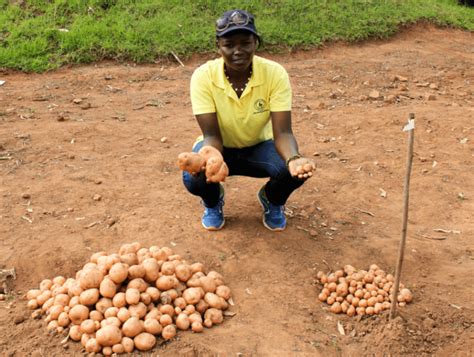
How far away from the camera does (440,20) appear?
37.5ft

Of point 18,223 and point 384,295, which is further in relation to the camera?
point 18,223

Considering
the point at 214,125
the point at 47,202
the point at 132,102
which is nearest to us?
the point at 214,125

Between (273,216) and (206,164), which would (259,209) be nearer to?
(273,216)

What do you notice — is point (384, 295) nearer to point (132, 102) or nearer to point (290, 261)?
point (290, 261)

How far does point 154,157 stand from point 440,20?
28.1ft

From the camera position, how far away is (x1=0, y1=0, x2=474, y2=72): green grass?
8391mm

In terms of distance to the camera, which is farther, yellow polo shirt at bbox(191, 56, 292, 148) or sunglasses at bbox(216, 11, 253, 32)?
yellow polo shirt at bbox(191, 56, 292, 148)

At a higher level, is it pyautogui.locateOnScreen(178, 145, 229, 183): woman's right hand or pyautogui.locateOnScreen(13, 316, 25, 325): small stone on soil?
pyautogui.locateOnScreen(178, 145, 229, 183): woman's right hand

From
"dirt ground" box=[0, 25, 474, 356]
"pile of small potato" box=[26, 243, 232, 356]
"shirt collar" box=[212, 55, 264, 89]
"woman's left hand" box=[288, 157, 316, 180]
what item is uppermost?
"shirt collar" box=[212, 55, 264, 89]

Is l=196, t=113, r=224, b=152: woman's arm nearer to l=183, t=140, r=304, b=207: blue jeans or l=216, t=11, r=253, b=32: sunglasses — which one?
l=183, t=140, r=304, b=207: blue jeans

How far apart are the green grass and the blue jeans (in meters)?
5.21

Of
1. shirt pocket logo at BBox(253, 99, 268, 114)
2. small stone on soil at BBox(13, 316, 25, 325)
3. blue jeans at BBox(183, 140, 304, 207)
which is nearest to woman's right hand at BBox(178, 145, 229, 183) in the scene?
blue jeans at BBox(183, 140, 304, 207)

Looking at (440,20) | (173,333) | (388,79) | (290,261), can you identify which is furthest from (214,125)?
(440,20)

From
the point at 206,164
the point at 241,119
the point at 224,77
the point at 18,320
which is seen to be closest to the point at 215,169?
the point at 206,164
